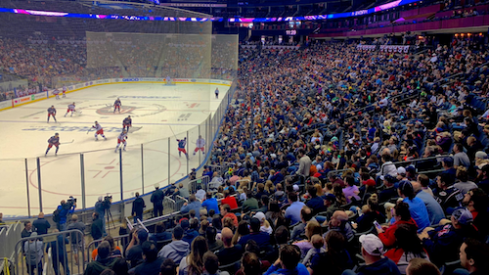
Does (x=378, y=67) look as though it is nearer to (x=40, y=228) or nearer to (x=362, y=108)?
(x=362, y=108)

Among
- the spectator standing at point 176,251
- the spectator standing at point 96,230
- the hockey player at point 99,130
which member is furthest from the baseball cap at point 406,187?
the hockey player at point 99,130

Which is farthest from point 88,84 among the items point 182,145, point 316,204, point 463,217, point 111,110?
point 463,217

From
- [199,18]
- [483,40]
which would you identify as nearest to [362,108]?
[199,18]

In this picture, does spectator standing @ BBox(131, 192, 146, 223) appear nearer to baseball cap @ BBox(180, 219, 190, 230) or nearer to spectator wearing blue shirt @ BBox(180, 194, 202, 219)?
spectator wearing blue shirt @ BBox(180, 194, 202, 219)

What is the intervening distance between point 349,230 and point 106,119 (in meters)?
16.0

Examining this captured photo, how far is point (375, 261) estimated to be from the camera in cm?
294

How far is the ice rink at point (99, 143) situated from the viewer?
9.71m

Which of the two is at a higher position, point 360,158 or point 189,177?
point 360,158

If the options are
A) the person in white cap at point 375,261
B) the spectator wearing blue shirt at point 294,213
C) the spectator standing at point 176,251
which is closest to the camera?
the person in white cap at point 375,261

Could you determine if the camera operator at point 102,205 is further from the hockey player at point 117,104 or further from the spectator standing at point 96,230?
the hockey player at point 117,104

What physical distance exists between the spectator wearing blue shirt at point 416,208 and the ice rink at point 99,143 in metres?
8.02

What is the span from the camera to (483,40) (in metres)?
23.6

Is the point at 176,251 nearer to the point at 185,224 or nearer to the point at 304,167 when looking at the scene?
the point at 185,224

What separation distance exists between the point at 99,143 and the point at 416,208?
569 inches
